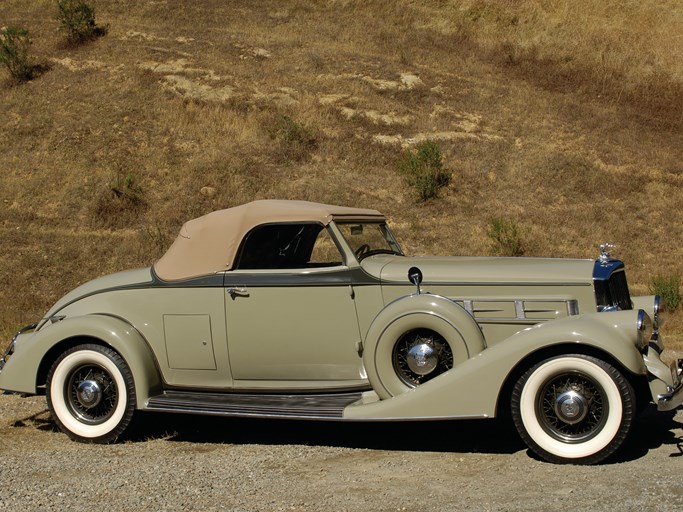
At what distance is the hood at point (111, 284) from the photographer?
22.1ft

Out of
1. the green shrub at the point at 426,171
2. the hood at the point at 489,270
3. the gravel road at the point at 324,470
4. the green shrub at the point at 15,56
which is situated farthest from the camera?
the green shrub at the point at 15,56

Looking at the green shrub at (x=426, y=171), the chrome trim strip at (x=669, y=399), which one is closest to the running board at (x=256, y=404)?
the chrome trim strip at (x=669, y=399)

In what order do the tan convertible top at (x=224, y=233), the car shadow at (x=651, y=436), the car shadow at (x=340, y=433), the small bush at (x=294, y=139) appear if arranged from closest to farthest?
the car shadow at (x=651, y=436), the car shadow at (x=340, y=433), the tan convertible top at (x=224, y=233), the small bush at (x=294, y=139)

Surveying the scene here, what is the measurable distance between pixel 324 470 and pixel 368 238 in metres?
2.12

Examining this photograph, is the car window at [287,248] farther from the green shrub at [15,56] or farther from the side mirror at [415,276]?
the green shrub at [15,56]

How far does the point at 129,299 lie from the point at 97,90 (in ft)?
70.3

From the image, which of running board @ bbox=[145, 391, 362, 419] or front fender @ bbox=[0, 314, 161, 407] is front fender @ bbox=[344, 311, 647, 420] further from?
front fender @ bbox=[0, 314, 161, 407]

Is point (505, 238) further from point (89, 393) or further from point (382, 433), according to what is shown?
point (89, 393)

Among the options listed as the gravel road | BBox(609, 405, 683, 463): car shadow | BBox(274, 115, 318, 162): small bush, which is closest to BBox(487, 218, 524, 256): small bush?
BBox(274, 115, 318, 162): small bush

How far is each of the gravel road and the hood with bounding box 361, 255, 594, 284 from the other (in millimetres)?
1238

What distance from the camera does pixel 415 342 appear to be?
587cm

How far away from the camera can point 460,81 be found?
27.4m

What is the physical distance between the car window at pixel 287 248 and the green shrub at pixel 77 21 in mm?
25241

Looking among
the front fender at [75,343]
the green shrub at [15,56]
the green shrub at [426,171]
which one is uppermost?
the green shrub at [15,56]
